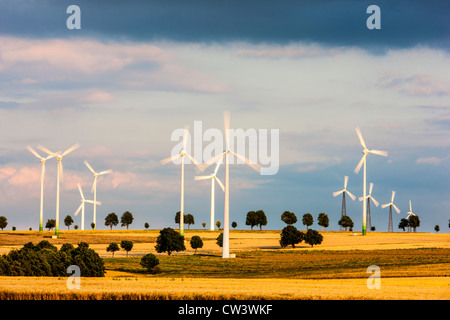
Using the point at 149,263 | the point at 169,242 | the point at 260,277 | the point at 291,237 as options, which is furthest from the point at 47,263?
the point at 291,237

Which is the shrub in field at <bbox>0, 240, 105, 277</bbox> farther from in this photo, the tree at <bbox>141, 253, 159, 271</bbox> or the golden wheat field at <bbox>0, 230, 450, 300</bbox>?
the tree at <bbox>141, 253, 159, 271</bbox>

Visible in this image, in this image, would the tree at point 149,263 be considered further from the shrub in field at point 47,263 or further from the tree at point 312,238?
the tree at point 312,238

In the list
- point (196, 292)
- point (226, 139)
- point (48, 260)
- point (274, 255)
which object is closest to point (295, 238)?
point (274, 255)

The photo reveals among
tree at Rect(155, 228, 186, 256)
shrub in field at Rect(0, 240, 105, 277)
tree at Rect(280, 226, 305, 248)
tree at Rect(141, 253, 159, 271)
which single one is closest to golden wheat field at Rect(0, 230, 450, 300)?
tree at Rect(141, 253, 159, 271)

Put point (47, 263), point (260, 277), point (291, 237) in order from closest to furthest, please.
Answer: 1. point (47, 263)
2. point (260, 277)
3. point (291, 237)

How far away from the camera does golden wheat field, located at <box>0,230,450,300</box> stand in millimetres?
50750

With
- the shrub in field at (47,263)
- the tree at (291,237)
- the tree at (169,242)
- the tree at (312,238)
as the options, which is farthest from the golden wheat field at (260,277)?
the tree at (312,238)

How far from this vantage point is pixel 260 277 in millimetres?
92250

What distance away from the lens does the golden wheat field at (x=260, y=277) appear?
50750 millimetres

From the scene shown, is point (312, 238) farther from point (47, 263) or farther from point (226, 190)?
point (47, 263)
